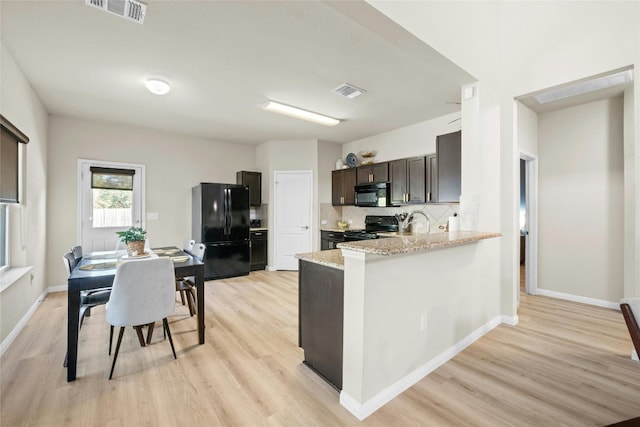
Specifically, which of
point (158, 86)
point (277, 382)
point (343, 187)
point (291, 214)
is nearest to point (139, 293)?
point (277, 382)

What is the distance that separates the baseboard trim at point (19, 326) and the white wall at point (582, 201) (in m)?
6.38

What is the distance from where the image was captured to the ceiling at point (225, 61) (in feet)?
7.04

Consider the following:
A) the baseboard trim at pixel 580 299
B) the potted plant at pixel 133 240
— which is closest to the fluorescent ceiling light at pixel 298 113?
the potted plant at pixel 133 240

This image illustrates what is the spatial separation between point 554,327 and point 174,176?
241 inches

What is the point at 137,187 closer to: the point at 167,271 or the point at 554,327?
the point at 167,271

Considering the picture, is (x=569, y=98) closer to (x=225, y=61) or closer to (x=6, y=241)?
(x=225, y=61)

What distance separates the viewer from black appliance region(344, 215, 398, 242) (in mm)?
5129

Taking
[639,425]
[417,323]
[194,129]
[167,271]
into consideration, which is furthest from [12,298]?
[639,425]

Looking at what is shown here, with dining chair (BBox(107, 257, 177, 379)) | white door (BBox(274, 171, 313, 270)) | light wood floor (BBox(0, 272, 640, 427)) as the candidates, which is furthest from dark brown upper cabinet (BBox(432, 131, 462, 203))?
dining chair (BBox(107, 257, 177, 379))

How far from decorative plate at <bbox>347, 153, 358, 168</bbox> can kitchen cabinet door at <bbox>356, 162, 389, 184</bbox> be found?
0.63ft

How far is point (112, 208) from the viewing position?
485 cm

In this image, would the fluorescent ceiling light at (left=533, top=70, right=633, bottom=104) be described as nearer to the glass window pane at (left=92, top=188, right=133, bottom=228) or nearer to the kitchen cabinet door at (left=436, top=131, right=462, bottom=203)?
the kitchen cabinet door at (left=436, top=131, right=462, bottom=203)

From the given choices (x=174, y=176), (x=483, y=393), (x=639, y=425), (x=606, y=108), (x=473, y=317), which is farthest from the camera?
(x=174, y=176)

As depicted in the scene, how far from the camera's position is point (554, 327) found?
3064 mm
